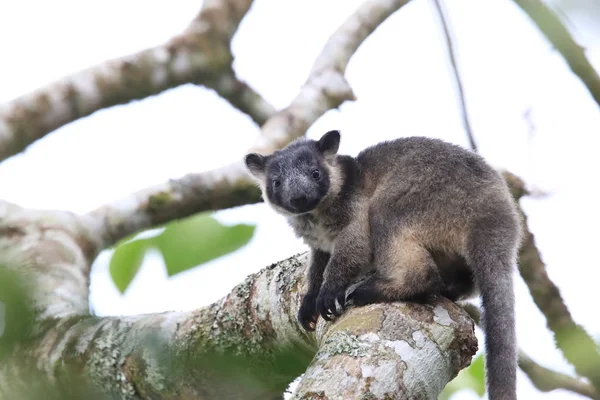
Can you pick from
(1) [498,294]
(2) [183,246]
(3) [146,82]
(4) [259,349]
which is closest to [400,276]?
(1) [498,294]

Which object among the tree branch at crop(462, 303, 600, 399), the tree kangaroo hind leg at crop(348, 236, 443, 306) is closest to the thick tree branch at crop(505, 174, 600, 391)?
the tree branch at crop(462, 303, 600, 399)

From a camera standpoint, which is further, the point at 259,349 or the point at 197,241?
the point at 259,349

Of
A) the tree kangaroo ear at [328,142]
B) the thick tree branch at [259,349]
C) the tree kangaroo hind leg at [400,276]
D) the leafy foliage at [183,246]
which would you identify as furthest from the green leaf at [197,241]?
the tree kangaroo ear at [328,142]

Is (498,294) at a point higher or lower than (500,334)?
higher

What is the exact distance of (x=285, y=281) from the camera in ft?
13.8

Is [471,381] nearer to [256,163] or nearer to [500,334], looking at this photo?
[500,334]

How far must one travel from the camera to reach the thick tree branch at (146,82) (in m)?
4.73

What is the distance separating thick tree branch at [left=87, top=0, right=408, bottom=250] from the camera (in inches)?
196

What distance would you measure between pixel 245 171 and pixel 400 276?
206 cm

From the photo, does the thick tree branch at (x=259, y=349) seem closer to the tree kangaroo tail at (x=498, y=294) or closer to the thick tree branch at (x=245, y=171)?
the tree kangaroo tail at (x=498, y=294)

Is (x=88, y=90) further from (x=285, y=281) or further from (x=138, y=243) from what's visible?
(x=138, y=243)

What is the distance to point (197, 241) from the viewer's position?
7.42 feet

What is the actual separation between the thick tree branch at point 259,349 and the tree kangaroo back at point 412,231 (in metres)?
0.17

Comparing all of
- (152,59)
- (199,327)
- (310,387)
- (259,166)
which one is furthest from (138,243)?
(152,59)
